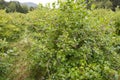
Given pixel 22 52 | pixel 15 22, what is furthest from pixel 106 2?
pixel 22 52

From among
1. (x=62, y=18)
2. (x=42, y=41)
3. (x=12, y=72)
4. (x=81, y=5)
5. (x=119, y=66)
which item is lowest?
(x=12, y=72)

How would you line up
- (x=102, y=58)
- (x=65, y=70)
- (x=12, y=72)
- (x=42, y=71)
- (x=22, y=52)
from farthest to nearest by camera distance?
(x=22, y=52), (x=12, y=72), (x=42, y=71), (x=102, y=58), (x=65, y=70)

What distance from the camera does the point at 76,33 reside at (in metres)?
3.08

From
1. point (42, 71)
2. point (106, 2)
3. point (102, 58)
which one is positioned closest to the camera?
point (102, 58)

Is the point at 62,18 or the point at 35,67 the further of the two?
the point at 35,67

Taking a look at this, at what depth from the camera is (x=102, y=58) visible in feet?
9.78

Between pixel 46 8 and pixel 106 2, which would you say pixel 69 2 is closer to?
pixel 46 8

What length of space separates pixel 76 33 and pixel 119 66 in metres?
0.95

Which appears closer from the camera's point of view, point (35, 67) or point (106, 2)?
point (35, 67)

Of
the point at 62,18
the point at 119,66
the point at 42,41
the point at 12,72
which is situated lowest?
the point at 12,72

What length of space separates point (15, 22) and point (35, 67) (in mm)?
3458

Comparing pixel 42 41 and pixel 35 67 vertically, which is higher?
pixel 42 41

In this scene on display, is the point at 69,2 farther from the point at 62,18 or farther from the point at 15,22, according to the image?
the point at 15,22

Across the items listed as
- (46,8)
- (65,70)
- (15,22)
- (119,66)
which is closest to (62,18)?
(46,8)
